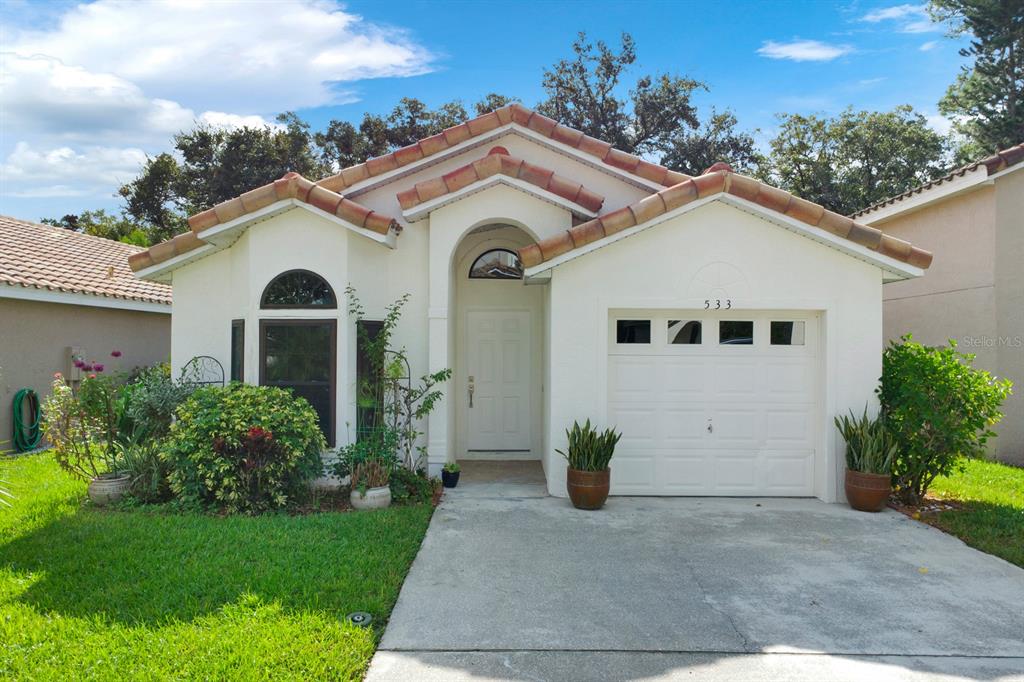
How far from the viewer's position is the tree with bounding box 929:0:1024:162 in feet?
80.1

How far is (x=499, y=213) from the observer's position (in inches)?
376

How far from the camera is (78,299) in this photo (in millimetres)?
13430

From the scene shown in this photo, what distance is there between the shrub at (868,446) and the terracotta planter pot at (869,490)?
10 cm

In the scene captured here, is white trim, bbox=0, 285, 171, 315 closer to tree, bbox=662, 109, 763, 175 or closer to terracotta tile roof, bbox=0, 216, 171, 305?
terracotta tile roof, bbox=0, 216, 171, 305

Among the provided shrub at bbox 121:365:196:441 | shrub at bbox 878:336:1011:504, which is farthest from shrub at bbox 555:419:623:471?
shrub at bbox 121:365:196:441

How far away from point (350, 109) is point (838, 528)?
27454 mm

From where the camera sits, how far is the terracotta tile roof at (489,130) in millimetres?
10398

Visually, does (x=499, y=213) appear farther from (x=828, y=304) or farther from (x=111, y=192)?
(x=111, y=192)

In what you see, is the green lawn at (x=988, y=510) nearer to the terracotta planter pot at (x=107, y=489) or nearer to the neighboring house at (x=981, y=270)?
the neighboring house at (x=981, y=270)

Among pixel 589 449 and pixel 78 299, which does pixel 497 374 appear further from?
pixel 78 299

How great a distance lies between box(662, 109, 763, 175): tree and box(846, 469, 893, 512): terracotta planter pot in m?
22.6

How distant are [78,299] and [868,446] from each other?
45.1ft

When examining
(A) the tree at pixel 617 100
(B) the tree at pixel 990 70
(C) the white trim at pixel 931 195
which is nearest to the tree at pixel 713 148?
(A) the tree at pixel 617 100

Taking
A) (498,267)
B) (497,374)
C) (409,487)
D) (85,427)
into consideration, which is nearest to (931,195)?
(498,267)
